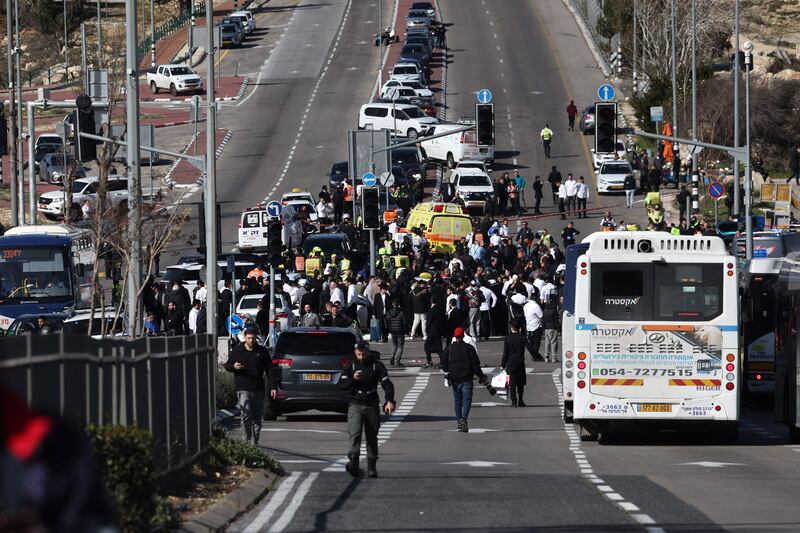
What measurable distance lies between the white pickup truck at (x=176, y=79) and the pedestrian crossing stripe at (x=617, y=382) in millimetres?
72050

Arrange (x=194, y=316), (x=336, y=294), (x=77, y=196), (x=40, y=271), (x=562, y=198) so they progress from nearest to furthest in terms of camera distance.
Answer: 1. (x=194, y=316)
2. (x=336, y=294)
3. (x=40, y=271)
4. (x=562, y=198)
5. (x=77, y=196)

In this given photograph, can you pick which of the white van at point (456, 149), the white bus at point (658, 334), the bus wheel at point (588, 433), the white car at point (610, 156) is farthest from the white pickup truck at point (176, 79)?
the white bus at point (658, 334)

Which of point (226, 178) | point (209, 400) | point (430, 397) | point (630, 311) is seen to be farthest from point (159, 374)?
point (226, 178)

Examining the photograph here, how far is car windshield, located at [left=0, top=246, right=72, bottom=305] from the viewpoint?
41312 mm

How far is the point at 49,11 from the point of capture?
119 metres

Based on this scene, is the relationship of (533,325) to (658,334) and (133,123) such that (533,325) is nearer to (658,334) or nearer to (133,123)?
(658,334)

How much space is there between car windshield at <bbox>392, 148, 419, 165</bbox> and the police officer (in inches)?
1925

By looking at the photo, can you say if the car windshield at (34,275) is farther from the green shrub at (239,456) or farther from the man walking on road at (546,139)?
the man walking on road at (546,139)

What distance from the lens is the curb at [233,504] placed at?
12.5 m

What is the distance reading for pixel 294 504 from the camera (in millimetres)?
14445

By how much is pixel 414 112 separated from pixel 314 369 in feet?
170

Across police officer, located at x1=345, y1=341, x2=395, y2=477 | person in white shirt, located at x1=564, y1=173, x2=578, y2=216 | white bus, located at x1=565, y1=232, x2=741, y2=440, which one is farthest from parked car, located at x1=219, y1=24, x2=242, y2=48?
police officer, located at x1=345, y1=341, x2=395, y2=477

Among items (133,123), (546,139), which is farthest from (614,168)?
(133,123)

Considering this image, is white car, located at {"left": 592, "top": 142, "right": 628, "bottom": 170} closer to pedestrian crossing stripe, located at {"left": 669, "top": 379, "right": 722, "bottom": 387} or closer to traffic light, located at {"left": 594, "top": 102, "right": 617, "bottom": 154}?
traffic light, located at {"left": 594, "top": 102, "right": 617, "bottom": 154}
